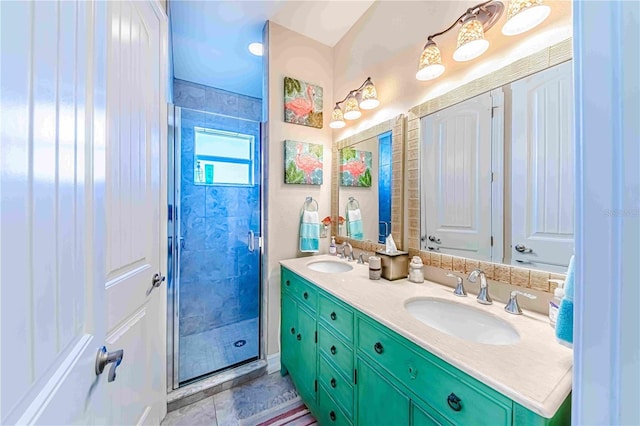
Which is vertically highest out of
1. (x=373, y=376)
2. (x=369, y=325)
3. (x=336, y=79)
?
(x=336, y=79)

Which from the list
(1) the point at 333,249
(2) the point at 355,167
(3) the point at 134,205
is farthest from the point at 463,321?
(3) the point at 134,205

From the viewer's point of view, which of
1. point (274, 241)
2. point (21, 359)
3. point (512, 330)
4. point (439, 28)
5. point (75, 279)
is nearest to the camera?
point (21, 359)

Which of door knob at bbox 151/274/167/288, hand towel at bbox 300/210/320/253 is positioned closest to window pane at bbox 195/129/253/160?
hand towel at bbox 300/210/320/253

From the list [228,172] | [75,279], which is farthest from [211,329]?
[75,279]

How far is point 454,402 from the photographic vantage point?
0.70 metres

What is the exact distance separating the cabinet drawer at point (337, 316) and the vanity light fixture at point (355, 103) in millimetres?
1354

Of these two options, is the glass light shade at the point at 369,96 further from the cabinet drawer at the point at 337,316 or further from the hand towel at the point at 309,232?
the cabinet drawer at the point at 337,316

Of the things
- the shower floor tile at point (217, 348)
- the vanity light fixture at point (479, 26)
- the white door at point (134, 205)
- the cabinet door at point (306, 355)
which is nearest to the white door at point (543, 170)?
the vanity light fixture at point (479, 26)

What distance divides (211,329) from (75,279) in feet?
7.27

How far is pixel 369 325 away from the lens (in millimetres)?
1015

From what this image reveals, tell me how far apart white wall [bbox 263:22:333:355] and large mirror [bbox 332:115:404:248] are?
Result: 12.1 inches

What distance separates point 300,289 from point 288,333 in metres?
0.43

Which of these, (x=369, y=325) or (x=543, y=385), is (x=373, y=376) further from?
(x=543, y=385)

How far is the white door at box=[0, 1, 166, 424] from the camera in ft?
1.01
